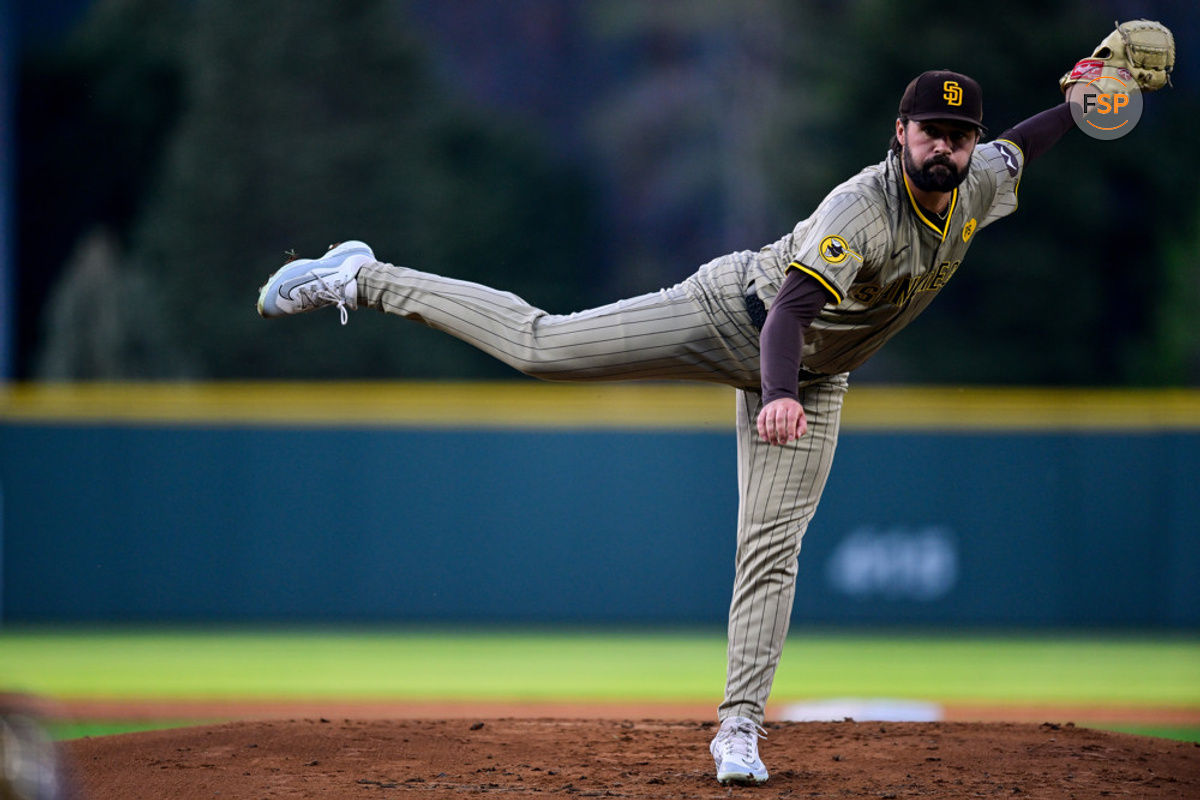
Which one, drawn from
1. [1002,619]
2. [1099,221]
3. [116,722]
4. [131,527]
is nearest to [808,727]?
[116,722]

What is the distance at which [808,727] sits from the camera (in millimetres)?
4910

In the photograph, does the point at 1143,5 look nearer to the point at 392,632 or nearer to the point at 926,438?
the point at 926,438

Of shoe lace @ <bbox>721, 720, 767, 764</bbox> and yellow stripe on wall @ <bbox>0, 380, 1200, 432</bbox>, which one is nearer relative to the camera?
shoe lace @ <bbox>721, 720, 767, 764</bbox>

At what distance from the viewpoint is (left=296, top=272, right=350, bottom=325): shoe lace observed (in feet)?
14.4

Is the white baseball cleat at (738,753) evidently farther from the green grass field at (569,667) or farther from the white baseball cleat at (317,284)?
the green grass field at (569,667)

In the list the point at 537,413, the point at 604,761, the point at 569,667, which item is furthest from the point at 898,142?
the point at 537,413

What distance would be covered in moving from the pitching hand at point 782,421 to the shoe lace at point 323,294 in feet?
4.57

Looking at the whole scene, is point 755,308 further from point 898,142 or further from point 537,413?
point 537,413

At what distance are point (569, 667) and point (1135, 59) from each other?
15.4ft

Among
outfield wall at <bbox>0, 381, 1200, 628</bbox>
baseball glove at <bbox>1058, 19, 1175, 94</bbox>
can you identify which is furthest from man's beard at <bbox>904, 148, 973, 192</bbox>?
outfield wall at <bbox>0, 381, 1200, 628</bbox>

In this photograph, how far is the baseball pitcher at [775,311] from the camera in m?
3.82

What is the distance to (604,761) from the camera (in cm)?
439

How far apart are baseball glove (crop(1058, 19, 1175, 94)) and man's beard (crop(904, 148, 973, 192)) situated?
0.91 meters

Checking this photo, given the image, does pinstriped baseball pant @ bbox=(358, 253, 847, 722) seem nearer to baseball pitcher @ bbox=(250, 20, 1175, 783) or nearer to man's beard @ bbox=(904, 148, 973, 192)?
baseball pitcher @ bbox=(250, 20, 1175, 783)
